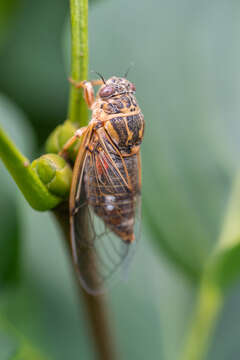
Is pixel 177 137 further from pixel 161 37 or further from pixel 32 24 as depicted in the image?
pixel 32 24

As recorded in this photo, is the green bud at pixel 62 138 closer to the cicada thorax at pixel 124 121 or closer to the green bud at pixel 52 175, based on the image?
the green bud at pixel 52 175

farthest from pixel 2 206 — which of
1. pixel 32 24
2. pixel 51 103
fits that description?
pixel 32 24

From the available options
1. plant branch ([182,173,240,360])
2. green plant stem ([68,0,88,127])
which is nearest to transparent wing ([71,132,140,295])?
plant branch ([182,173,240,360])

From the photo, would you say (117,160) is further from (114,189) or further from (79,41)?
(79,41)

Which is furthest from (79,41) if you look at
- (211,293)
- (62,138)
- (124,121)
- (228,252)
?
(211,293)

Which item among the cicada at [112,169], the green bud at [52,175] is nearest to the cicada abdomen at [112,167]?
the cicada at [112,169]

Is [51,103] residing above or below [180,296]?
above

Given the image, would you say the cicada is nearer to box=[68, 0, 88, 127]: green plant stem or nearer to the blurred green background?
the blurred green background
